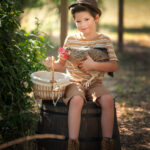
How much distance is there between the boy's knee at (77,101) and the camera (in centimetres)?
278

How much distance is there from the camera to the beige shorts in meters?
2.88

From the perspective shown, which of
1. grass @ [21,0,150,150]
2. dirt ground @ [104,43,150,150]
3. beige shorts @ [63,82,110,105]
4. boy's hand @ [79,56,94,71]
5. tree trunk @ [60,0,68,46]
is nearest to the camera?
beige shorts @ [63,82,110,105]

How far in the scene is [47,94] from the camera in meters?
2.72

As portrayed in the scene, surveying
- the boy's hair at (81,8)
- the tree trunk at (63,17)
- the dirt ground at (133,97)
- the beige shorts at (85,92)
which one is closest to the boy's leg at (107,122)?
the beige shorts at (85,92)

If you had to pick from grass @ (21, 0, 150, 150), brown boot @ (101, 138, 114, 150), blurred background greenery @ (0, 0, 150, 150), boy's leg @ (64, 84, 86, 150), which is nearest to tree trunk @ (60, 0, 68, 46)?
blurred background greenery @ (0, 0, 150, 150)

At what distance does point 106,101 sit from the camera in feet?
9.33

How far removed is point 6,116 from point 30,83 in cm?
41

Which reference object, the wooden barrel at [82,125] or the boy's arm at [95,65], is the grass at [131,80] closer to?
the wooden barrel at [82,125]

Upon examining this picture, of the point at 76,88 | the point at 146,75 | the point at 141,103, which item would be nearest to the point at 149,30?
the point at 146,75

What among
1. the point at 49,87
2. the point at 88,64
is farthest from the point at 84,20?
the point at 49,87

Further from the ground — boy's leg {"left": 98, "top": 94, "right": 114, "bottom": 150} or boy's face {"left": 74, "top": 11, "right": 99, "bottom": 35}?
boy's face {"left": 74, "top": 11, "right": 99, "bottom": 35}

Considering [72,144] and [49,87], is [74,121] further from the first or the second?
[49,87]

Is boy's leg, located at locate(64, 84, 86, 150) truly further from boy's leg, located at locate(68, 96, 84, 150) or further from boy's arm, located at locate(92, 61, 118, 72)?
boy's arm, located at locate(92, 61, 118, 72)

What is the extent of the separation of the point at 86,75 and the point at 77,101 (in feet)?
1.70
